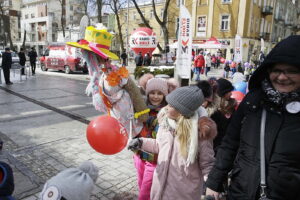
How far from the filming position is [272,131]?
4.68 ft

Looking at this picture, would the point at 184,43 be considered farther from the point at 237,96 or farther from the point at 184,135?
the point at 184,135

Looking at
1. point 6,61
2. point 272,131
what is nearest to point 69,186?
point 272,131

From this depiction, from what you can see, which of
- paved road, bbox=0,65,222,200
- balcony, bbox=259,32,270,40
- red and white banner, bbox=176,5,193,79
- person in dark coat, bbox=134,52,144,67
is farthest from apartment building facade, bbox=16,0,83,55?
paved road, bbox=0,65,222,200

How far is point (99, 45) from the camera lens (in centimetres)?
276

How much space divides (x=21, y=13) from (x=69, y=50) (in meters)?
61.7

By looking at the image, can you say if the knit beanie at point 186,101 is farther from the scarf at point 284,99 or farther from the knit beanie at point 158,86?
the knit beanie at point 158,86

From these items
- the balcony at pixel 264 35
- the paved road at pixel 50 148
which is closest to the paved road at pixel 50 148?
the paved road at pixel 50 148

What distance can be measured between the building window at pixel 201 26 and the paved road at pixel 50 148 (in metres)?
28.0

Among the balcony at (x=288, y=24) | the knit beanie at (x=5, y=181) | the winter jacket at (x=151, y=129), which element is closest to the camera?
the knit beanie at (x=5, y=181)

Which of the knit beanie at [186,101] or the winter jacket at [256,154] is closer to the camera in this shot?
the winter jacket at [256,154]

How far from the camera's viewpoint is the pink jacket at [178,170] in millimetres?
1948

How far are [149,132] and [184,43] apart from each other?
7.07 meters

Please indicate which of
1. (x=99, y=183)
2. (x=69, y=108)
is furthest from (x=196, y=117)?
(x=69, y=108)

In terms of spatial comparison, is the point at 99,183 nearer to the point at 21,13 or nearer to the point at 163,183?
the point at 163,183
